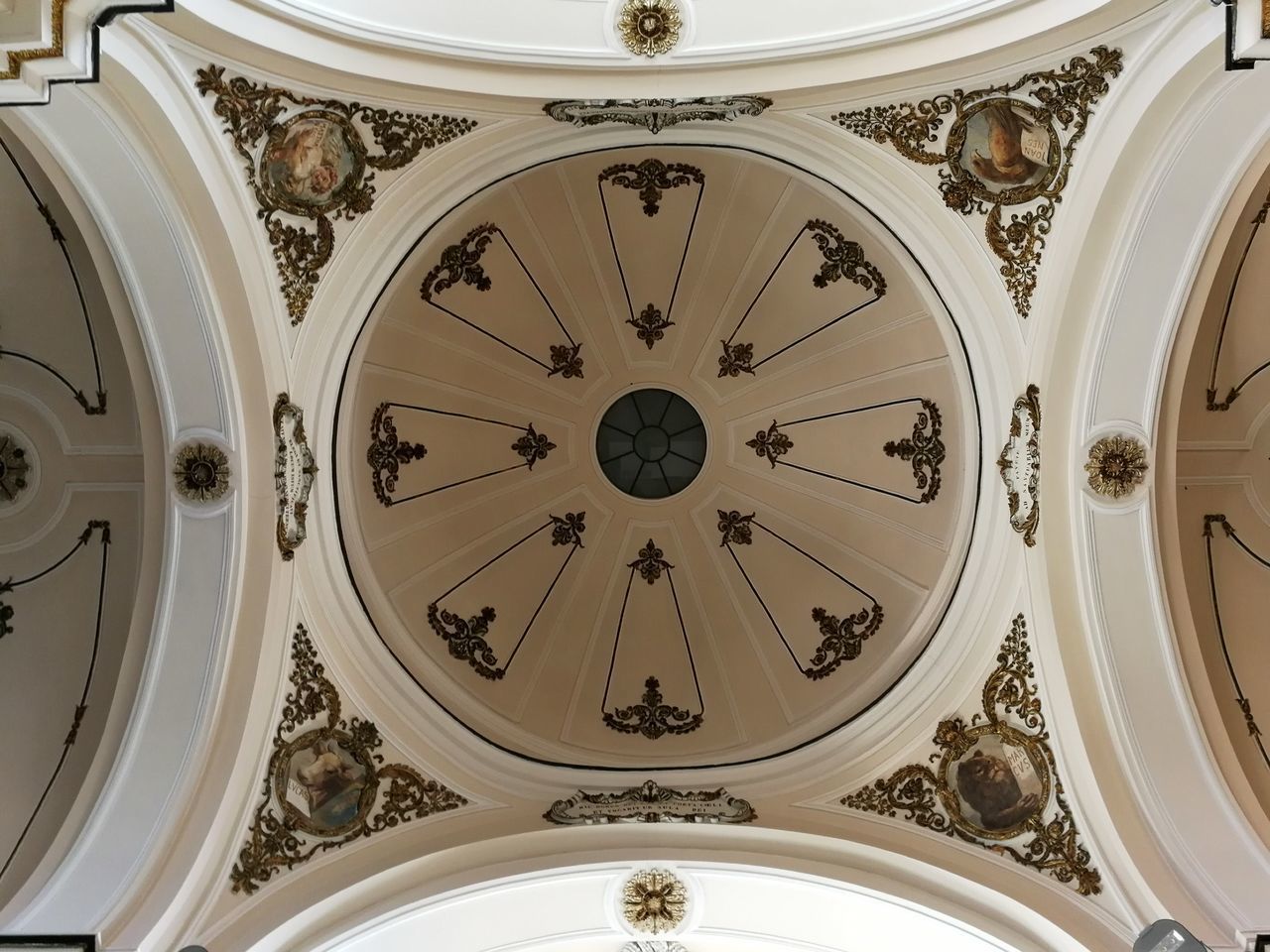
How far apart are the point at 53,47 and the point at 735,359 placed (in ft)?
22.6

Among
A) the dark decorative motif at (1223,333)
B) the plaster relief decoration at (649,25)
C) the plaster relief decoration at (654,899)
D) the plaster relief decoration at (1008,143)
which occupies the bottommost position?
the plaster relief decoration at (654,899)

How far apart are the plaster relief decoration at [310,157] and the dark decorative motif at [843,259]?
3371 millimetres

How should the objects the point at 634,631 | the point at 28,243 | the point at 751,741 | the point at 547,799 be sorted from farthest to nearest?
1. the point at 634,631
2. the point at 751,741
3. the point at 547,799
4. the point at 28,243

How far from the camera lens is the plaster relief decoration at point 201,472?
7.39 meters

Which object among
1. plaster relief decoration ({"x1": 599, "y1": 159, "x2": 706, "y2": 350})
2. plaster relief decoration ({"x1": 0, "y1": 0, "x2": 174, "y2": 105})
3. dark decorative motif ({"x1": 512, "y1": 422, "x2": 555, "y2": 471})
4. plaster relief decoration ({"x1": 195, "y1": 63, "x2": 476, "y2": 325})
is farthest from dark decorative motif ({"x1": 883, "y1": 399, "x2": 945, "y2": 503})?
plaster relief decoration ({"x1": 0, "y1": 0, "x2": 174, "y2": 105})

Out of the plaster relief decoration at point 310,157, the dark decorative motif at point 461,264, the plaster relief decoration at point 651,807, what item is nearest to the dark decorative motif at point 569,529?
the dark decorative motif at point 461,264

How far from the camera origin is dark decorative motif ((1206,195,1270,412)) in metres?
7.59

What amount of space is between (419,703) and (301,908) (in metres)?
1.91

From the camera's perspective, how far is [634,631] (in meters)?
10.3

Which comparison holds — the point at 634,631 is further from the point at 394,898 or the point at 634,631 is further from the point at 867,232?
the point at 867,232

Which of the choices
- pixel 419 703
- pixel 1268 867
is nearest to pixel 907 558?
pixel 1268 867

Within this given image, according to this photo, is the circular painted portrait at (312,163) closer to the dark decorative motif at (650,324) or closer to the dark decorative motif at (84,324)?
the dark decorative motif at (84,324)

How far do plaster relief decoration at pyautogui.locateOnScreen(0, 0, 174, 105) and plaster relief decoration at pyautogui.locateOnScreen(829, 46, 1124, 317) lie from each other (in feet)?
15.6

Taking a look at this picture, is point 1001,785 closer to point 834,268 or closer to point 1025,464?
point 1025,464
